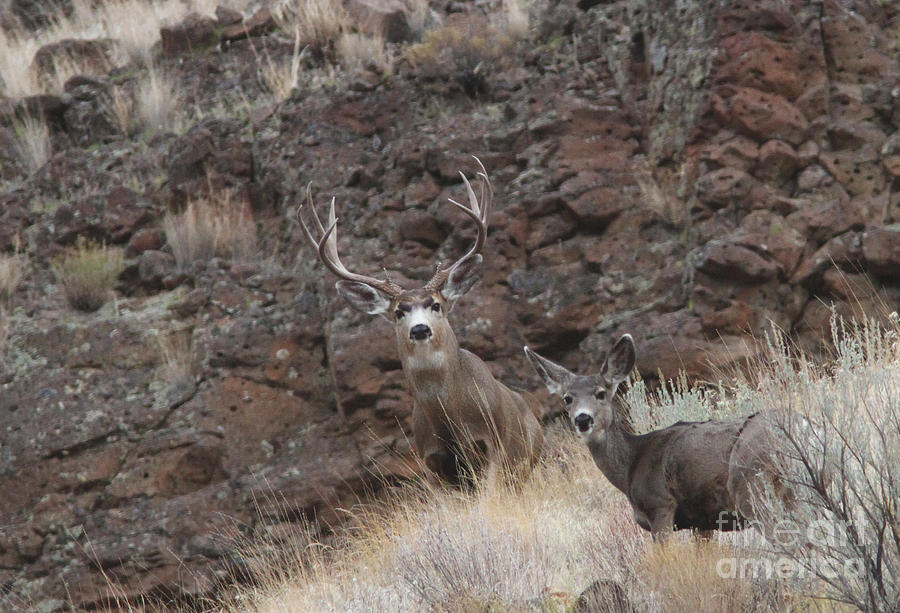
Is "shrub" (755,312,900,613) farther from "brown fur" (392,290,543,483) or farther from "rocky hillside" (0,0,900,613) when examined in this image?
"rocky hillside" (0,0,900,613)

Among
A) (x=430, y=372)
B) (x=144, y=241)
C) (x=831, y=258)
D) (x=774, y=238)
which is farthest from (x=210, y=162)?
(x=831, y=258)

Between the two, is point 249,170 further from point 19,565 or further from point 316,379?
point 19,565

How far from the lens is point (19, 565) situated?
10.7 meters

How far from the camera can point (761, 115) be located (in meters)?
11.2

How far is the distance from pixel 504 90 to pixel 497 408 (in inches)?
216

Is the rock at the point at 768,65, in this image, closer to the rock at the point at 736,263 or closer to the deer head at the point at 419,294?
the rock at the point at 736,263

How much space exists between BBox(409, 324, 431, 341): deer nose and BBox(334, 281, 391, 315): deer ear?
786 mm

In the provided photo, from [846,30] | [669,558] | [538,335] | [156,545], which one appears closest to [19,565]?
[156,545]

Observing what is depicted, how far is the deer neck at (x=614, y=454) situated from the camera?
648cm

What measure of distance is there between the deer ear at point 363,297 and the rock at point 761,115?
4.41 metres

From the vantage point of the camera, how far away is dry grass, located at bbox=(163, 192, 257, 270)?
1324 cm

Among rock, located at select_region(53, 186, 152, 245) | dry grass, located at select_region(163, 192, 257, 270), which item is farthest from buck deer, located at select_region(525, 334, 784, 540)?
rock, located at select_region(53, 186, 152, 245)

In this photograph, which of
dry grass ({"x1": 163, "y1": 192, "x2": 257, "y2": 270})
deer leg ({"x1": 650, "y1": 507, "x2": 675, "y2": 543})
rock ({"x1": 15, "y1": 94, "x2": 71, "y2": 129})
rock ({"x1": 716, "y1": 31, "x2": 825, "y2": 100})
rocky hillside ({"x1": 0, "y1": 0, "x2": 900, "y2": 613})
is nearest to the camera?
deer leg ({"x1": 650, "y1": 507, "x2": 675, "y2": 543})

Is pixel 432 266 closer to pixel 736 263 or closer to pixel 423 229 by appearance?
pixel 423 229
